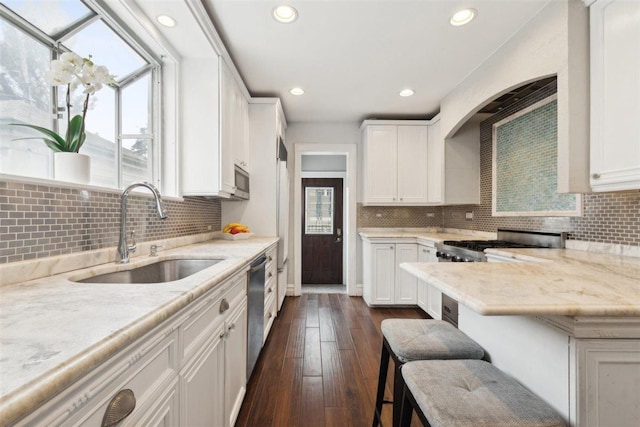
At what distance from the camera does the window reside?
1.22 meters

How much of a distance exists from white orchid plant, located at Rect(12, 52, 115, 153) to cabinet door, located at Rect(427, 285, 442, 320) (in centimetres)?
309

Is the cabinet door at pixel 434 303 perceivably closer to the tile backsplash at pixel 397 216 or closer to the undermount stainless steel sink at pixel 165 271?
the tile backsplash at pixel 397 216

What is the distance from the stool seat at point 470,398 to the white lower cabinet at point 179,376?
769 mm

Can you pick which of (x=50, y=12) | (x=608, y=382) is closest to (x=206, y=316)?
(x=608, y=382)

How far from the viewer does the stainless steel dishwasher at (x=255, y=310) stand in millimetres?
1859

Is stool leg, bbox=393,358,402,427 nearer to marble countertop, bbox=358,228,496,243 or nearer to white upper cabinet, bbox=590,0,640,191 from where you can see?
white upper cabinet, bbox=590,0,640,191

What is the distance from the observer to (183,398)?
93 centimetres

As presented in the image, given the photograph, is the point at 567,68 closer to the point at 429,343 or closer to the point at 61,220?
the point at 429,343

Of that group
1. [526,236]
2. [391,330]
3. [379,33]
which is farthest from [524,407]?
[379,33]

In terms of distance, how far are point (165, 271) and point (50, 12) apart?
146 cm

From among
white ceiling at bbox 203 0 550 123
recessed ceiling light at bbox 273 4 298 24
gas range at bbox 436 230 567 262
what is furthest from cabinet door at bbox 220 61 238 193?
gas range at bbox 436 230 567 262

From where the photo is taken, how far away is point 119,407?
1.99ft

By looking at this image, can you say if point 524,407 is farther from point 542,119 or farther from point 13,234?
point 542,119

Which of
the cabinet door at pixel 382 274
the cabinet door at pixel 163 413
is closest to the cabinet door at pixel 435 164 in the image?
the cabinet door at pixel 382 274
